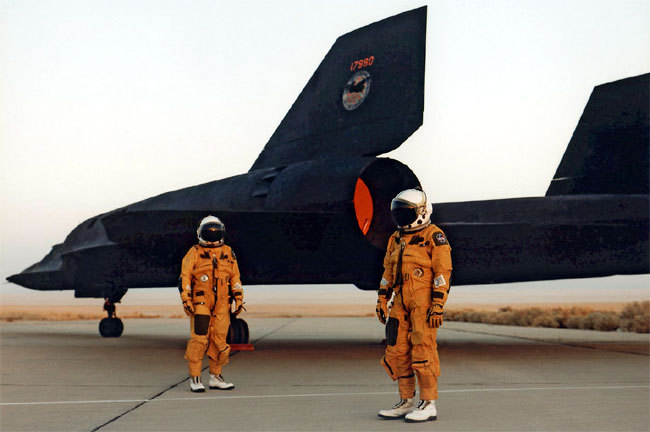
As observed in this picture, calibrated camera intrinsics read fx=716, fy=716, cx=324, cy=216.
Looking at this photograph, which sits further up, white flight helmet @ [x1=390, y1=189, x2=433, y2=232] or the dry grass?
white flight helmet @ [x1=390, y1=189, x2=433, y2=232]

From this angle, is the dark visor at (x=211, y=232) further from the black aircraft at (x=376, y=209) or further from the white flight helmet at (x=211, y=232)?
the black aircraft at (x=376, y=209)

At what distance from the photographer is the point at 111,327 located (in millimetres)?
15203

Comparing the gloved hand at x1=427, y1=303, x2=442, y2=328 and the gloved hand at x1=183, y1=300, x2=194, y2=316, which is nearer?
the gloved hand at x1=427, y1=303, x2=442, y2=328

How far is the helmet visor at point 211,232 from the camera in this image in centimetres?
685

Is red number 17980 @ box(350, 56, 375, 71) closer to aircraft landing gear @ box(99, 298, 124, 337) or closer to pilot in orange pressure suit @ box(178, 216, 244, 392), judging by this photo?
pilot in orange pressure suit @ box(178, 216, 244, 392)

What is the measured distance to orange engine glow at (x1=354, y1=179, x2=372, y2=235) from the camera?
8.88 m

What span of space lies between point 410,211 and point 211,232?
2.31m

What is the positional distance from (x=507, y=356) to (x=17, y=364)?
653 cm

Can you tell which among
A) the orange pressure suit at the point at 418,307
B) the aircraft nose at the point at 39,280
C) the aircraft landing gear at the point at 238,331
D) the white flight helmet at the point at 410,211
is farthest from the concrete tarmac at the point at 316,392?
the aircraft nose at the point at 39,280

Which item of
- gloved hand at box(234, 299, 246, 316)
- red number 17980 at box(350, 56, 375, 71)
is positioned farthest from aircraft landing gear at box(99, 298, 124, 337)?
gloved hand at box(234, 299, 246, 316)

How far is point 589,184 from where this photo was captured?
33.9 feet

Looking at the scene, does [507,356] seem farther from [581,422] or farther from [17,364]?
[17,364]

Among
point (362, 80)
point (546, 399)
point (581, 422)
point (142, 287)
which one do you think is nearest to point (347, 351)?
point (142, 287)

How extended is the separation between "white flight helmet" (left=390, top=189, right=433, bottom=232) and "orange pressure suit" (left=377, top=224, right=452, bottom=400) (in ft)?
0.19
